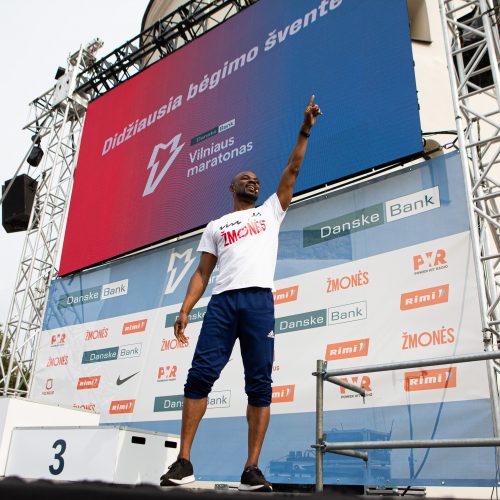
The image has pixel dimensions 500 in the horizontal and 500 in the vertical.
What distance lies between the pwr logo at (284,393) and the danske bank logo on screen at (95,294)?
2474 mm

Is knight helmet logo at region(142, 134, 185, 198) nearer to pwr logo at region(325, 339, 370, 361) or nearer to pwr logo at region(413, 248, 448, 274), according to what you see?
pwr logo at region(325, 339, 370, 361)

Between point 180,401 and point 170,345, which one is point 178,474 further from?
point 170,345

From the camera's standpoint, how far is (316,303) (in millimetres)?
4352

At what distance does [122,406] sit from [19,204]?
3720 millimetres

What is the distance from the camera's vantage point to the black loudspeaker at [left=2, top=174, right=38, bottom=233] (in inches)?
300

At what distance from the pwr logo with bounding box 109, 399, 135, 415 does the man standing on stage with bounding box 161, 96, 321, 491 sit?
3.24 m

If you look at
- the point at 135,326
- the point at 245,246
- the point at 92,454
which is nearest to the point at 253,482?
the point at 245,246

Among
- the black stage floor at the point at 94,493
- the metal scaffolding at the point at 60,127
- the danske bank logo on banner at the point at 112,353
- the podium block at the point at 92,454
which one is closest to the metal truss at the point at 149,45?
the metal scaffolding at the point at 60,127

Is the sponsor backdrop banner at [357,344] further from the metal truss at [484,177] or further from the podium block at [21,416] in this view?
the podium block at [21,416]

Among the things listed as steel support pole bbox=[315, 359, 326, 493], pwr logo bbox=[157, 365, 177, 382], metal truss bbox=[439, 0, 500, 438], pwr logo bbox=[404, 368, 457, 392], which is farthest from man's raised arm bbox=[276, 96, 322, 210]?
pwr logo bbox=[157, 365, 177, 382]

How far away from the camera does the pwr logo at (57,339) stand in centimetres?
641

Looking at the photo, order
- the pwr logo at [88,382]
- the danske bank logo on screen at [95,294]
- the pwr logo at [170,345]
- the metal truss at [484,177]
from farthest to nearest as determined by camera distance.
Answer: the danske bank logo on screen at [95,294] → the pwr logo at [88,382] → the pwr logo at [170,345] → the metal truss at [484,177]

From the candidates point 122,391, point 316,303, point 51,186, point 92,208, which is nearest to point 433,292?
point 316,303

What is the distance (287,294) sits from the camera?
4613mm
